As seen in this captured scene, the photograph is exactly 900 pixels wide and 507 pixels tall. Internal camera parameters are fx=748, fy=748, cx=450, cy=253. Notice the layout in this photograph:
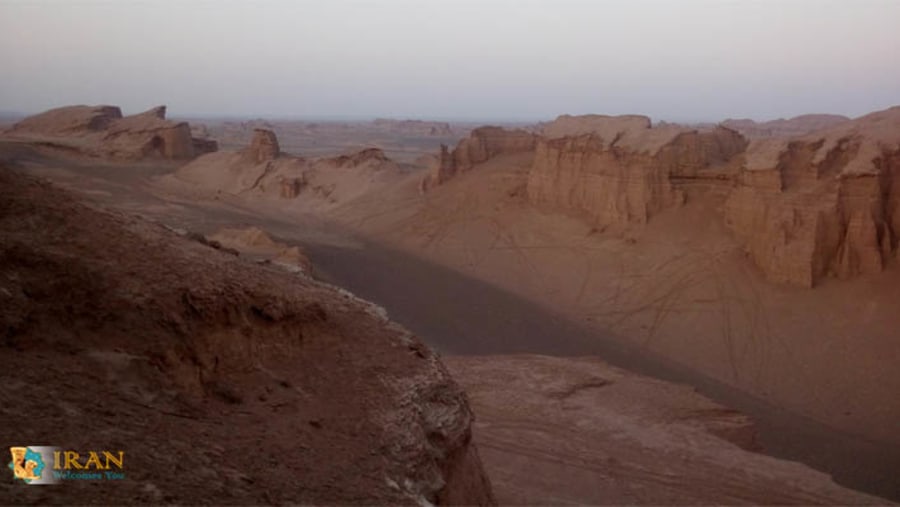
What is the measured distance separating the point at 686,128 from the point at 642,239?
3.27 m

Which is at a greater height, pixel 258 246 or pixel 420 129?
pixel 420 129

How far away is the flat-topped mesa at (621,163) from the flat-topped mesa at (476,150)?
4547 millimetres

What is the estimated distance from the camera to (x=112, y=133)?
3734 cm

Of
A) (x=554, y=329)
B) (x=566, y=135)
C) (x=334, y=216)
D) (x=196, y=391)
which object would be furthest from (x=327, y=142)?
(x=196, y=391)

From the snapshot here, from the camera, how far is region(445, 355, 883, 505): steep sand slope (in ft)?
26.0

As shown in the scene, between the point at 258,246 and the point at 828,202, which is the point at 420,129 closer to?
the point at 258,246

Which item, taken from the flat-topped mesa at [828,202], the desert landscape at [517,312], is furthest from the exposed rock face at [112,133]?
the flat-topped mesa at [828,202]

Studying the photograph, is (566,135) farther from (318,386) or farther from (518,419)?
(318,386)

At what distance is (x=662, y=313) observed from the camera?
15633mm

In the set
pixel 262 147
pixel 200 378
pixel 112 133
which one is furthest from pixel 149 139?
pixel 200 378

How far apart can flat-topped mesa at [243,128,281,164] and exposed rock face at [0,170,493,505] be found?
2893 centimetres

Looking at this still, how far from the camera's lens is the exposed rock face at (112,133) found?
35.8 metres

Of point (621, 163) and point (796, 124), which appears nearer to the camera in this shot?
point (621, 163)

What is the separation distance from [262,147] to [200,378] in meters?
30.9
